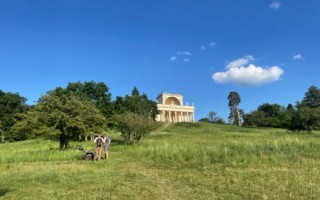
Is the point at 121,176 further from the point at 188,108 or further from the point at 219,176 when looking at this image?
the point at 188,108

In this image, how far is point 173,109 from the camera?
86875mm

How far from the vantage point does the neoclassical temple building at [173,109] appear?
85.7 metres

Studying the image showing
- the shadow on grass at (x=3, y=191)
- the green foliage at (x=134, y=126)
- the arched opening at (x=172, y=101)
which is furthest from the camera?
the arched opening at (x=172, y=101)

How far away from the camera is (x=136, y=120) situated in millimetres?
27844

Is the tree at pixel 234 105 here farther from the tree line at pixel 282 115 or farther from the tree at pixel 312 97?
the tree at pixel 312 97

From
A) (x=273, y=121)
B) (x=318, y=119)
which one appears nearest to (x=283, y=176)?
(x=318, y=119)

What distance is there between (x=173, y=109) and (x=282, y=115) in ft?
99.8

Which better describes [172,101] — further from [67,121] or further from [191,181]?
[191,181]

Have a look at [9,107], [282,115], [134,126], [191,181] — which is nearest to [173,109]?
[282,115]

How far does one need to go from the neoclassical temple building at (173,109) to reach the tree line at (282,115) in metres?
6.04

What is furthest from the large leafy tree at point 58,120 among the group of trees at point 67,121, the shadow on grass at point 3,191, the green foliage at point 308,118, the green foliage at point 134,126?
the green foliage at point 308,118

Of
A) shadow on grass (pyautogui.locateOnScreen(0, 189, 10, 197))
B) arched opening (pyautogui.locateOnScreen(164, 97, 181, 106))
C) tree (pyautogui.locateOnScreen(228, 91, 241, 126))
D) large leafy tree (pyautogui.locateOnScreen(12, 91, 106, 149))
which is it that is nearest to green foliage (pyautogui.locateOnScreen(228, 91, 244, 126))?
tree (pyautogui.locateOnScreen(228, 91, 241, 126))

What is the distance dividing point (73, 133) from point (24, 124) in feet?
11.8

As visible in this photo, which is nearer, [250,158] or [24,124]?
[250,158]
